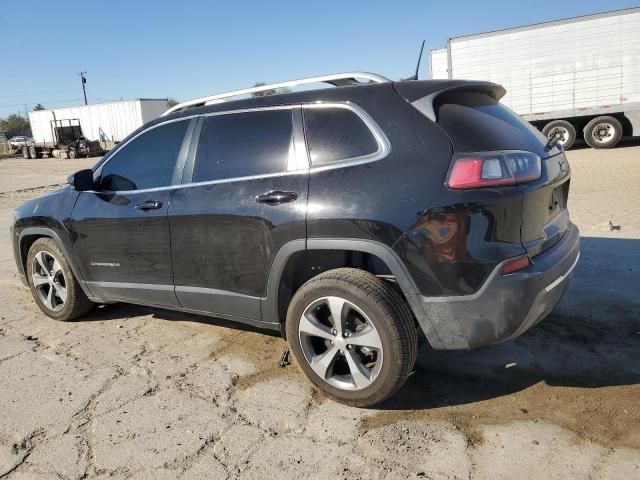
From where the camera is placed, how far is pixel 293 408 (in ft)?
9.95

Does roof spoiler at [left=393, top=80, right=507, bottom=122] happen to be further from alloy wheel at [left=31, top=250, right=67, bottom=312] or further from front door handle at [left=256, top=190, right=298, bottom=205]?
alloy wheel at [left=31, top=250, right=67, bottom=312]

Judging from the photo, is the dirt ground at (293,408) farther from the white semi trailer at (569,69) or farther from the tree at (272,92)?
the white semi trailer at (569,69)

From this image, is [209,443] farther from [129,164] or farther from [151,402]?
[129,164]

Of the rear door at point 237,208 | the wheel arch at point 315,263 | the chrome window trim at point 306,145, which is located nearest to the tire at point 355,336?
the wheel arch at point 315,263

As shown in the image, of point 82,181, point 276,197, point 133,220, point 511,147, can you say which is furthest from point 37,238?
point 511,147

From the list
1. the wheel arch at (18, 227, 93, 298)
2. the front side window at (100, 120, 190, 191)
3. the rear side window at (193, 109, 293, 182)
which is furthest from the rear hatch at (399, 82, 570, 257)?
the wheel arch at (18, 227, 93, 298)

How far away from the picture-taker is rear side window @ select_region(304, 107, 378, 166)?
9.47 feet

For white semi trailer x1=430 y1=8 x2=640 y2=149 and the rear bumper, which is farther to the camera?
white semi trailer x1=430 y1=8 x2=640 y2=149

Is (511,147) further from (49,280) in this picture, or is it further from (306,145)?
(49,280)

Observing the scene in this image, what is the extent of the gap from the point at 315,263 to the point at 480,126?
124 cm

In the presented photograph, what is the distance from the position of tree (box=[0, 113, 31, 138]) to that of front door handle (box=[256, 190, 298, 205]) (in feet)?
363

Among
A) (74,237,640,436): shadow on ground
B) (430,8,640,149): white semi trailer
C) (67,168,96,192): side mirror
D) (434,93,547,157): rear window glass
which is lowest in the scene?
(74,237,640,436): shadow on ground

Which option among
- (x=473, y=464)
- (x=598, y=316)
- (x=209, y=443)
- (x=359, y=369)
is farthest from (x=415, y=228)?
(x=598, y=316)

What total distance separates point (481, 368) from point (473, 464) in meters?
1.01
